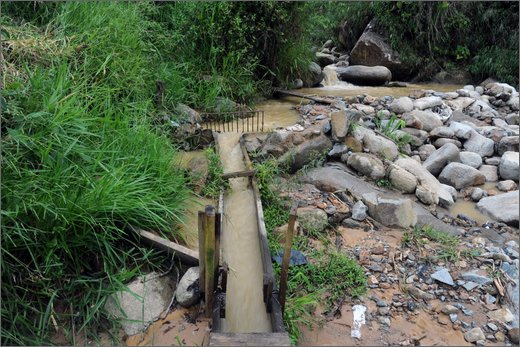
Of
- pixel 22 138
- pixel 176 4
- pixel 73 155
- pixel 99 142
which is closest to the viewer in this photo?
pixel 22 138

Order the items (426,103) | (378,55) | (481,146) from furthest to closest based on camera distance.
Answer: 1. (378,55)
2. (426,103)
3. (481,146)

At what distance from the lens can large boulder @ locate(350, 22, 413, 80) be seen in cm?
1026

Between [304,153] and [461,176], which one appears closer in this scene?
[304,153]

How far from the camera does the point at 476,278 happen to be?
11.1ft

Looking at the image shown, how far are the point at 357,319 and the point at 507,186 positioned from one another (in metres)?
3.06

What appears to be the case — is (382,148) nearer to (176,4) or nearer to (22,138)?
(22,138)

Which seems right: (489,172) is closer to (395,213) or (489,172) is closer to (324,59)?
(395,213)

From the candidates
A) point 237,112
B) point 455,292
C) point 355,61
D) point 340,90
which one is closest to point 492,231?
point 455,292

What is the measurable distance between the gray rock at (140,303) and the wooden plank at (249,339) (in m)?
0.61

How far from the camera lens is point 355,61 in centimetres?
1070

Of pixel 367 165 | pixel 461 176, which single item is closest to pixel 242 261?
pixel 367 165

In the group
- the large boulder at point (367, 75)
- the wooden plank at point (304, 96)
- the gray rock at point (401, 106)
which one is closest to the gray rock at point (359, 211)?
the gray rock at point (401, 106)

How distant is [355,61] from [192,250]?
8456 millimetres

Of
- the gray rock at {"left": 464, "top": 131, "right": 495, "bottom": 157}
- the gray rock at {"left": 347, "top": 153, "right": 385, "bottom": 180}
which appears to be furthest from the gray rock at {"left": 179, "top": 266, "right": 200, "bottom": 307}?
the gray rock at {"left": 464, "top": 131, "right": 495, "bottom": 157}
